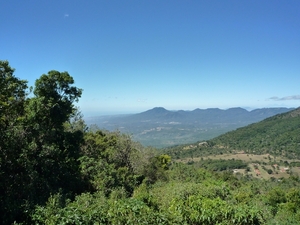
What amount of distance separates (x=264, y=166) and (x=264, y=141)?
32118 mm

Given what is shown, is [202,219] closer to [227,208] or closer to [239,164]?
[227,208]

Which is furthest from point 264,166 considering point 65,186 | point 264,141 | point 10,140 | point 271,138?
point 10,140

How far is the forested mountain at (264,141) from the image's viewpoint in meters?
96.9

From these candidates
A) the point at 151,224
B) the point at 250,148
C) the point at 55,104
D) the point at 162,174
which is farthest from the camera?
the point at 250,148

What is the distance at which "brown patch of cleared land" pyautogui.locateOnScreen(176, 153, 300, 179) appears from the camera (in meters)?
72.7

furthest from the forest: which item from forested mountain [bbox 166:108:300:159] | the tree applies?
forested mountain [bbox 166:108:300:159]

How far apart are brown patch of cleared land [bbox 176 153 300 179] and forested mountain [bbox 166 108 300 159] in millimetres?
6211

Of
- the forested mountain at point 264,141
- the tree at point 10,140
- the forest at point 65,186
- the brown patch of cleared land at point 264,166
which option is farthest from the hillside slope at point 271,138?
the tree at point 10,140

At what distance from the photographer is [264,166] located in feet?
266

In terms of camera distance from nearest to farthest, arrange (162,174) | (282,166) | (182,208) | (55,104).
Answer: (182,208), (55,104), (162,174), (282,166)

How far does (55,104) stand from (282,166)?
87.7 metres

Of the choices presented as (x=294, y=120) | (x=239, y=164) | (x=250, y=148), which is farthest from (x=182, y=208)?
(x=294, y=120)

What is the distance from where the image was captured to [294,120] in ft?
370

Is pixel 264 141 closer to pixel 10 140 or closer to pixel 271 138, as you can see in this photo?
pixel 271 138
